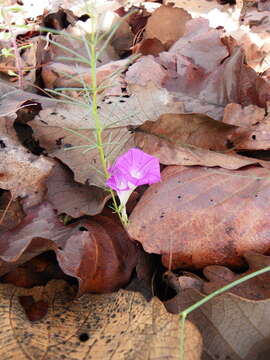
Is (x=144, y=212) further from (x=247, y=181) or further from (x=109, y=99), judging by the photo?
(x=109, y=99)

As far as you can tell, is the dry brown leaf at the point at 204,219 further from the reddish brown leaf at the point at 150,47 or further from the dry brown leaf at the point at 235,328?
the reddish brown leaf at the point at 150,47

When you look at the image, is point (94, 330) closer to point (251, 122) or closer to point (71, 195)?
point (71, 195)

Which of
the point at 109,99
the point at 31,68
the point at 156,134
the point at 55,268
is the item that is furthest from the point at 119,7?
the point at 55,268

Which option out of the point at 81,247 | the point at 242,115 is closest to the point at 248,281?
the point at 81,247

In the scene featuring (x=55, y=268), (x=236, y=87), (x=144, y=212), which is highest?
(x=236, y=87)

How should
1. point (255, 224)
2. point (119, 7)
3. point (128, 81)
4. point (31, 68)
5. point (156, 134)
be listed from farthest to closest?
point (119, 7)
point (31, 68)
point (128, 81)
point (156, 134)
point (255, 224)

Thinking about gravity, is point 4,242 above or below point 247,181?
below
